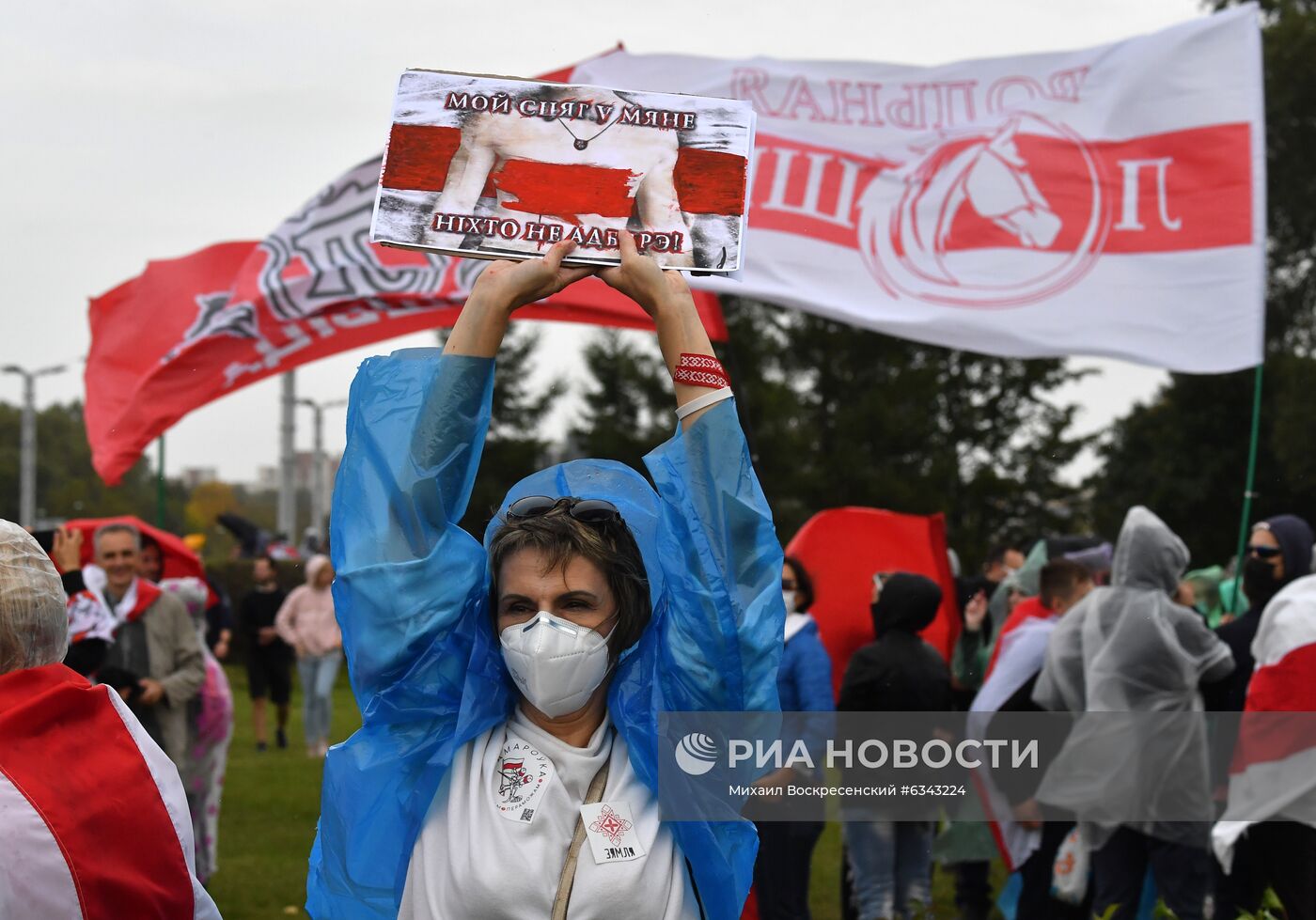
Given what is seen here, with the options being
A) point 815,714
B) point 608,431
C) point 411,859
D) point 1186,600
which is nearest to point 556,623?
point 411,859

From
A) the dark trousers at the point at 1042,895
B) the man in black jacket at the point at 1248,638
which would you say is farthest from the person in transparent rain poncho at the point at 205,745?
the man in black jacket at the point at 1248,638

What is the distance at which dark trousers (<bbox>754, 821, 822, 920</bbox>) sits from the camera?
6.96m

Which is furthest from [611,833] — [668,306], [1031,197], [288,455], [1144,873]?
[288,455]

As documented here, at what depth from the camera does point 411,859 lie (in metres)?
2.67

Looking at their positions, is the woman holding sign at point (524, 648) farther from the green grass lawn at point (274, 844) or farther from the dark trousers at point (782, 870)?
the green grass lawn at point (274, 844)

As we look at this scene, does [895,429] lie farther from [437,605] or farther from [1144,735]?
[437,605]

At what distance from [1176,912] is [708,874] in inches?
165

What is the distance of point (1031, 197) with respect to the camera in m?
8.85

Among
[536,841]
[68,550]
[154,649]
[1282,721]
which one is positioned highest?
[536,841]

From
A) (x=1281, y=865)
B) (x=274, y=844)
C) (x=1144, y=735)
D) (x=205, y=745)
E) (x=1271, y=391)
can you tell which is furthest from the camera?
(x=1271, y=391)

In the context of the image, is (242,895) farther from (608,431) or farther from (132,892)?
(608,431)

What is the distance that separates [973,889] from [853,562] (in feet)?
5.57

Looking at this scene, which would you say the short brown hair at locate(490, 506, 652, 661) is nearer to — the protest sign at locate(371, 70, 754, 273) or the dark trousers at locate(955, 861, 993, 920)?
the protest sign at locate(371, 70, 754, 273)

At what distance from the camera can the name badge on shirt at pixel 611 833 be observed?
2.60 meters
